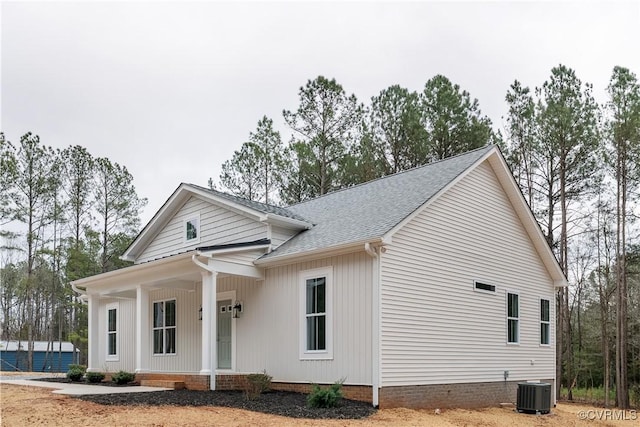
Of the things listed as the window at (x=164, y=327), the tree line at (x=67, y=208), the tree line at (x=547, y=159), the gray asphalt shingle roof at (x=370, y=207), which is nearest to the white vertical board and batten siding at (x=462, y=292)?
the gray asphalt shingle roof at (x=370, y=207)

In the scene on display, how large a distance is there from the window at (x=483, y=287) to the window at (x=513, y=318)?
0.80 meters

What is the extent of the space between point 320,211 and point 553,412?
7814 mm

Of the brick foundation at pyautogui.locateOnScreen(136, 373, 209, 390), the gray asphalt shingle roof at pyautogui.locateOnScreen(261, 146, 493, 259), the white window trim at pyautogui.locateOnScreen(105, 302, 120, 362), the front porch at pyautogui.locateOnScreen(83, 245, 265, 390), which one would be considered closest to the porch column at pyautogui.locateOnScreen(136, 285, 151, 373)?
the front porch at pyautogui.locateOnScreen(83, 245, 265, 390)

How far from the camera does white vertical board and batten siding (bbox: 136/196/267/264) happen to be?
1675 cm

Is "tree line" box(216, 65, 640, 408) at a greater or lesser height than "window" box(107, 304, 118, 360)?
greater

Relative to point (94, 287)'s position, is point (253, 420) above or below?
below

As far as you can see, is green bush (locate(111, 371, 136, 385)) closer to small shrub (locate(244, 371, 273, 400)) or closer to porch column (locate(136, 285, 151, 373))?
porch column (locate(136, 285, 151, 373))

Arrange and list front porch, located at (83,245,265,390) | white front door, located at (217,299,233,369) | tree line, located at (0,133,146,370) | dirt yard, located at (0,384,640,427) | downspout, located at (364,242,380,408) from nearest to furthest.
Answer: dirt yard, located at (0,384,640,427) → downspout, located at (364,242,380,408) → front porch, located at (83,245,265,390) → white front door, located at (217,299,233,369) → tree line, located at (0,133,146,370)

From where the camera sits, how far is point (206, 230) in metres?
18.3

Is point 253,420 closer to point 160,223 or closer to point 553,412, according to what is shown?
point 553,412

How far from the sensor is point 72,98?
20.7 m

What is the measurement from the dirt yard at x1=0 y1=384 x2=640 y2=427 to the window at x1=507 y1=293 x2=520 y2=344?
3.33 meters

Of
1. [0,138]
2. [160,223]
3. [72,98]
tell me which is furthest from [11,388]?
[0,138]

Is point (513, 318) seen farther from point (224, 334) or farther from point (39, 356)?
point (39, 356)
